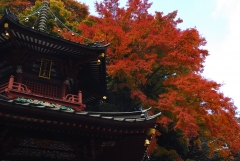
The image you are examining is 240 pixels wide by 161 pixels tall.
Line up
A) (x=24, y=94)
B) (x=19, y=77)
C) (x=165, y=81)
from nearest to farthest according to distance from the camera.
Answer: (x=24, y=94), (x=19, y=77), (x=165, y=81)

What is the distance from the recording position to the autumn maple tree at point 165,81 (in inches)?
725

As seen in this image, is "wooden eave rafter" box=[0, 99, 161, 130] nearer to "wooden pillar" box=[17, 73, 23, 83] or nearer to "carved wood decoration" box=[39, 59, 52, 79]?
"wooden pillar" box=[17, 73, 23, 83]

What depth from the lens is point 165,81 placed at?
68.3 feet

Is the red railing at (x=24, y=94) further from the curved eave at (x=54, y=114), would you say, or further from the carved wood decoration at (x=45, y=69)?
the curved eave at (x=54, y=114)

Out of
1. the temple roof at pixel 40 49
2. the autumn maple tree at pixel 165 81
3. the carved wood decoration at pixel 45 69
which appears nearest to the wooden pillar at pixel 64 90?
the temple roof at pixel 40 49

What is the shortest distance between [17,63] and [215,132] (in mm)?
13438

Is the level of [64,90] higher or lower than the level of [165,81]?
lower

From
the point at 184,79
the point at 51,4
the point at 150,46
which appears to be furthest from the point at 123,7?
the point at 184,79

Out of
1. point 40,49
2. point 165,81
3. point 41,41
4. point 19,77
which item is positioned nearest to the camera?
point 41,41

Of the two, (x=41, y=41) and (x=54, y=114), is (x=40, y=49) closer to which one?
(x=41, y=41)

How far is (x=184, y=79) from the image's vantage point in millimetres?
19047

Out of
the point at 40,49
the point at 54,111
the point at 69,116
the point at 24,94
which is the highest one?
the point at 40,49

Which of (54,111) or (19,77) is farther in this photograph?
(19,77)

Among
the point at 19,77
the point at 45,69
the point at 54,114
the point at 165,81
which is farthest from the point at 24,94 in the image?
the point at 165,81
